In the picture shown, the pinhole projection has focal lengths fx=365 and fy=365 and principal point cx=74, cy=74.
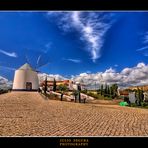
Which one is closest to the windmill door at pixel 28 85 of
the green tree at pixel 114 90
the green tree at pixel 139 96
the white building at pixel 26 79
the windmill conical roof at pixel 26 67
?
the white building at pixel 26 79

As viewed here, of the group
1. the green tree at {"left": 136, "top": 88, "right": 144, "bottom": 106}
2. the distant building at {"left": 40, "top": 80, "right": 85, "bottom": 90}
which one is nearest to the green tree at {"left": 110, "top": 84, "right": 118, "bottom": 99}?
the green tree at {"left": 136, "top": 88, "right": 144, "bottom": 106}

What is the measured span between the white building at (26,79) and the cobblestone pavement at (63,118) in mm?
138

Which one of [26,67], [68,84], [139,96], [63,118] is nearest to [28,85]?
[26,67]

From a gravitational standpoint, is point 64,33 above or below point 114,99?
above

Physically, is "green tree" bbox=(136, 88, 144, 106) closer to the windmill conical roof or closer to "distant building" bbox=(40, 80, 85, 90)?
"distant building" bbox=(40, 80, 85, 90)

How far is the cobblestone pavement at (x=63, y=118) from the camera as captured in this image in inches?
184

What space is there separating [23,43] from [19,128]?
3.68ft

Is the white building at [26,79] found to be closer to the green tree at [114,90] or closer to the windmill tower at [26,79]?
the windmill tower at [26,79]

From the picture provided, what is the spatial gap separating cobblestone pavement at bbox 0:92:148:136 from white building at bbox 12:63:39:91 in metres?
0.14

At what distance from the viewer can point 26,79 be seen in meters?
5.84
